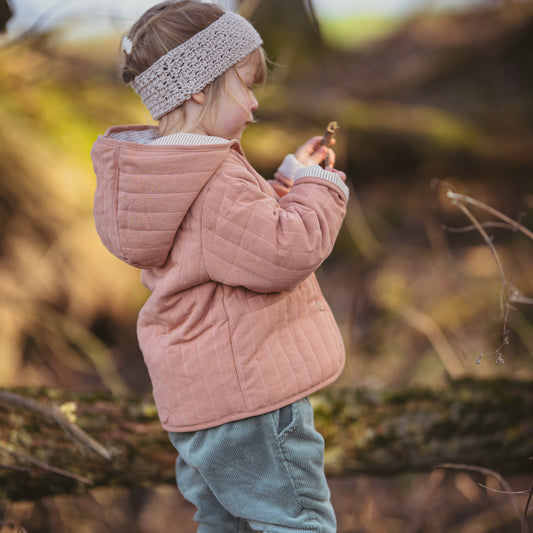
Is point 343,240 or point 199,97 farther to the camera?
point 343,240

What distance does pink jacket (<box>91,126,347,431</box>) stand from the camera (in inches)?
46.7

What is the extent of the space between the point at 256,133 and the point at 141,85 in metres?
2.99

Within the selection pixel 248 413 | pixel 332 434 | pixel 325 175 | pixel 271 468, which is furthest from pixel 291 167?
pixel 332 434

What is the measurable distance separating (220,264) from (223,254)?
0.08 feet

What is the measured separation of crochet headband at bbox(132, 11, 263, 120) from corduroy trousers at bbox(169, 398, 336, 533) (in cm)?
81

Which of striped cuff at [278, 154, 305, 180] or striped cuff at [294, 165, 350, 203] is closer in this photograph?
striped cuff at [294, 165, 350, 203]

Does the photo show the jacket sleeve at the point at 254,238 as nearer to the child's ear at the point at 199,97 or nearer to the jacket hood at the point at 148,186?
the jacket hood at the point at 148,186

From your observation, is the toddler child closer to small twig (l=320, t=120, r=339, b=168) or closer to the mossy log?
small twig (l=320, t=120, r=339, b=168)

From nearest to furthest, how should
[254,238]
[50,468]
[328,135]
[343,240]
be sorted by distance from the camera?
[254,238] → [328,135] → [50,468] → [343,240]

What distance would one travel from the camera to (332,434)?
1.90 metres

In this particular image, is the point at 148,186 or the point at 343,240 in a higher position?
the point at 148,186

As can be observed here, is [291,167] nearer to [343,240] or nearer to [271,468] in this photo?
[271,468]

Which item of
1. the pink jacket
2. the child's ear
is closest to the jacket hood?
the pink jacket

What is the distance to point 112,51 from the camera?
11.9 ft
